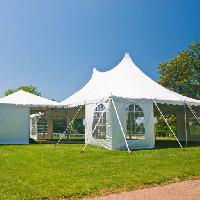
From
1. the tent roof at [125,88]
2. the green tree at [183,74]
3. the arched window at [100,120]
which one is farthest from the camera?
the green tree at [183,74]

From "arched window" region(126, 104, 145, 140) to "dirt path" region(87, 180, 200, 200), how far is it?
8.18 metres

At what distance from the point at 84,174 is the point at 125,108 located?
733cm

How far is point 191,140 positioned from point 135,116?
755 cm

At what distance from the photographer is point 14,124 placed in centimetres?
1983

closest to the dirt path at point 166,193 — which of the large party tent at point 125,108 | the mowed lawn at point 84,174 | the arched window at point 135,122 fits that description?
the mowed lawn at point 84,174

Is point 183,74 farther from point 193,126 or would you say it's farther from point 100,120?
point 100,120

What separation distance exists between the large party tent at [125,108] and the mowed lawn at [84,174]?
336 centimetres

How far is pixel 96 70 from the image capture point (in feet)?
73.8

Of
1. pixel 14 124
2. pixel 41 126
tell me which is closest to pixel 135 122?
pixel 14 124

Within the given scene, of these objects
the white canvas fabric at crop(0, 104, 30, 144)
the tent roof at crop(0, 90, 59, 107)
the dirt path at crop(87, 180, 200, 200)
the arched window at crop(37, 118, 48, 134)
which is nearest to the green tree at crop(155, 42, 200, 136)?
the arched window at crop(37, 118, 48, 134)

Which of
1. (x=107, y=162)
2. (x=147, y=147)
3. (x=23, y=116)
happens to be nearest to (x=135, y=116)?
(x=147, y=147)

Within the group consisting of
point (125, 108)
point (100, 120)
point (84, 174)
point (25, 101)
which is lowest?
point (84, 174)

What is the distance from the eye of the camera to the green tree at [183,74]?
126ft

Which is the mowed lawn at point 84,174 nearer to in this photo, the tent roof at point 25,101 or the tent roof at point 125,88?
the tent roof at point 125,88
